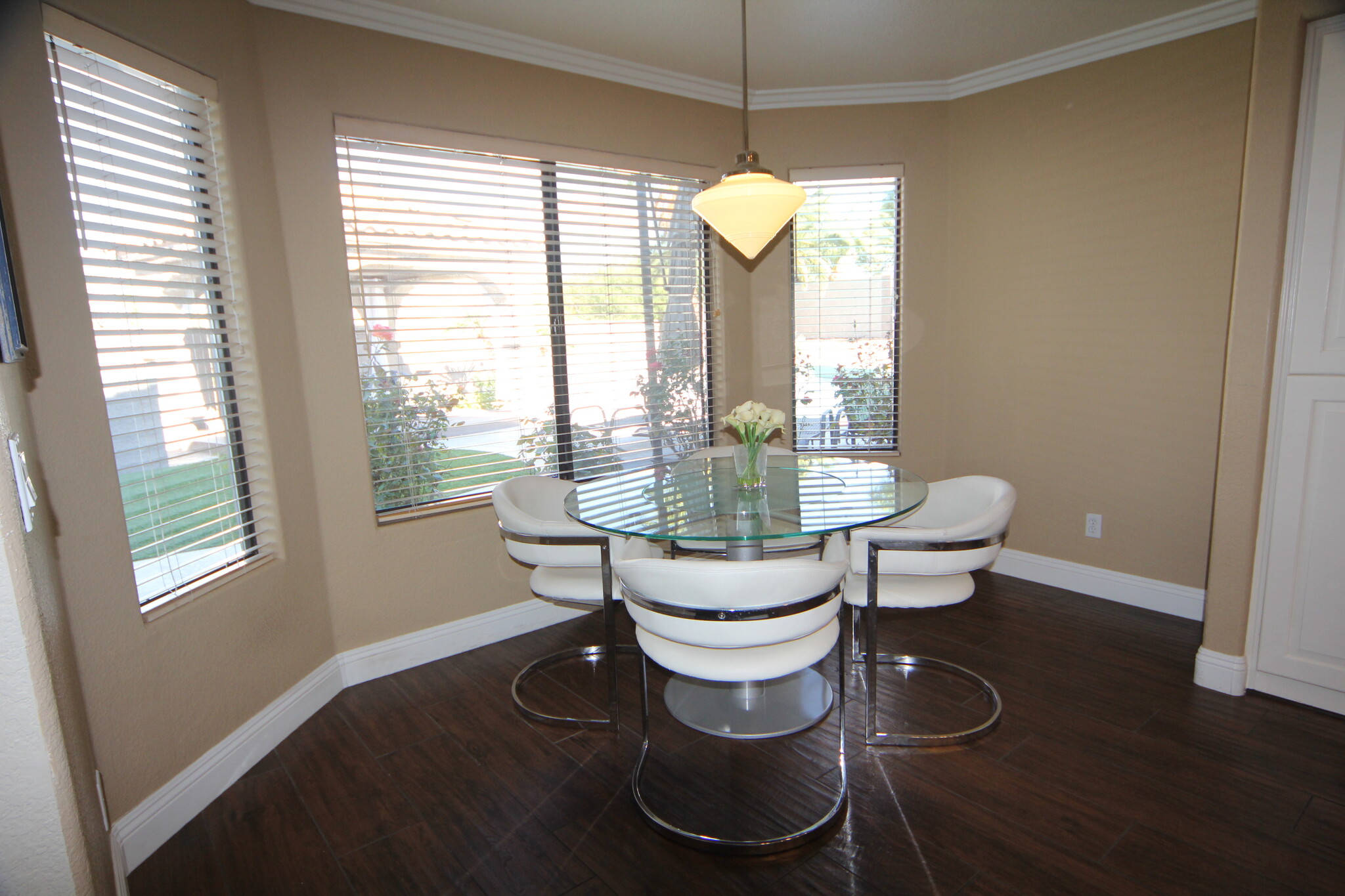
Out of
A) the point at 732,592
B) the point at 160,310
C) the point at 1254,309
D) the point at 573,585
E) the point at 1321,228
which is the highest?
the point at 1321,228

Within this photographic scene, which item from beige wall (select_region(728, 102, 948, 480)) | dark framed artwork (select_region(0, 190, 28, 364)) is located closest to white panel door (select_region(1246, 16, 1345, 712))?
beige wall (select_region(728, 102, 948, 480))

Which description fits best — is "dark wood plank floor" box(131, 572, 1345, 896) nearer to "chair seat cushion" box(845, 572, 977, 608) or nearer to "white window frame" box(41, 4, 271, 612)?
"chair seat cushion" box(845, 572, 977, 608)

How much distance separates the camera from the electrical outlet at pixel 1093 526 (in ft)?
11.8

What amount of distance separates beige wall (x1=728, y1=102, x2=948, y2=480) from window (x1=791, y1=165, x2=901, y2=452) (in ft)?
0.19

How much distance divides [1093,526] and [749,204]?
256cm

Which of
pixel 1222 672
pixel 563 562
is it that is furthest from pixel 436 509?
pixel 1222 672

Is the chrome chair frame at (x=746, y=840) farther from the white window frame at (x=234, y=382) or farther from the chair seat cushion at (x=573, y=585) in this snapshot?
the white window frame at (x=234, y=382)

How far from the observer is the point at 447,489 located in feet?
10.5

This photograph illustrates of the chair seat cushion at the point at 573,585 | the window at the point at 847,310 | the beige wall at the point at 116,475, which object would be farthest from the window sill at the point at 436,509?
the window at the point at 847,310

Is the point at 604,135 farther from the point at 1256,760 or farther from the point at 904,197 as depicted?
the point at 1256,760

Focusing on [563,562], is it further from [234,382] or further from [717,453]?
[234,382]

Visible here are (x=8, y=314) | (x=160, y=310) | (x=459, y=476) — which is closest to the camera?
(x=8, y=314)

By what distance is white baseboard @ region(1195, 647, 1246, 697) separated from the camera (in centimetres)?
261

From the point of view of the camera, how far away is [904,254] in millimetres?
3977
